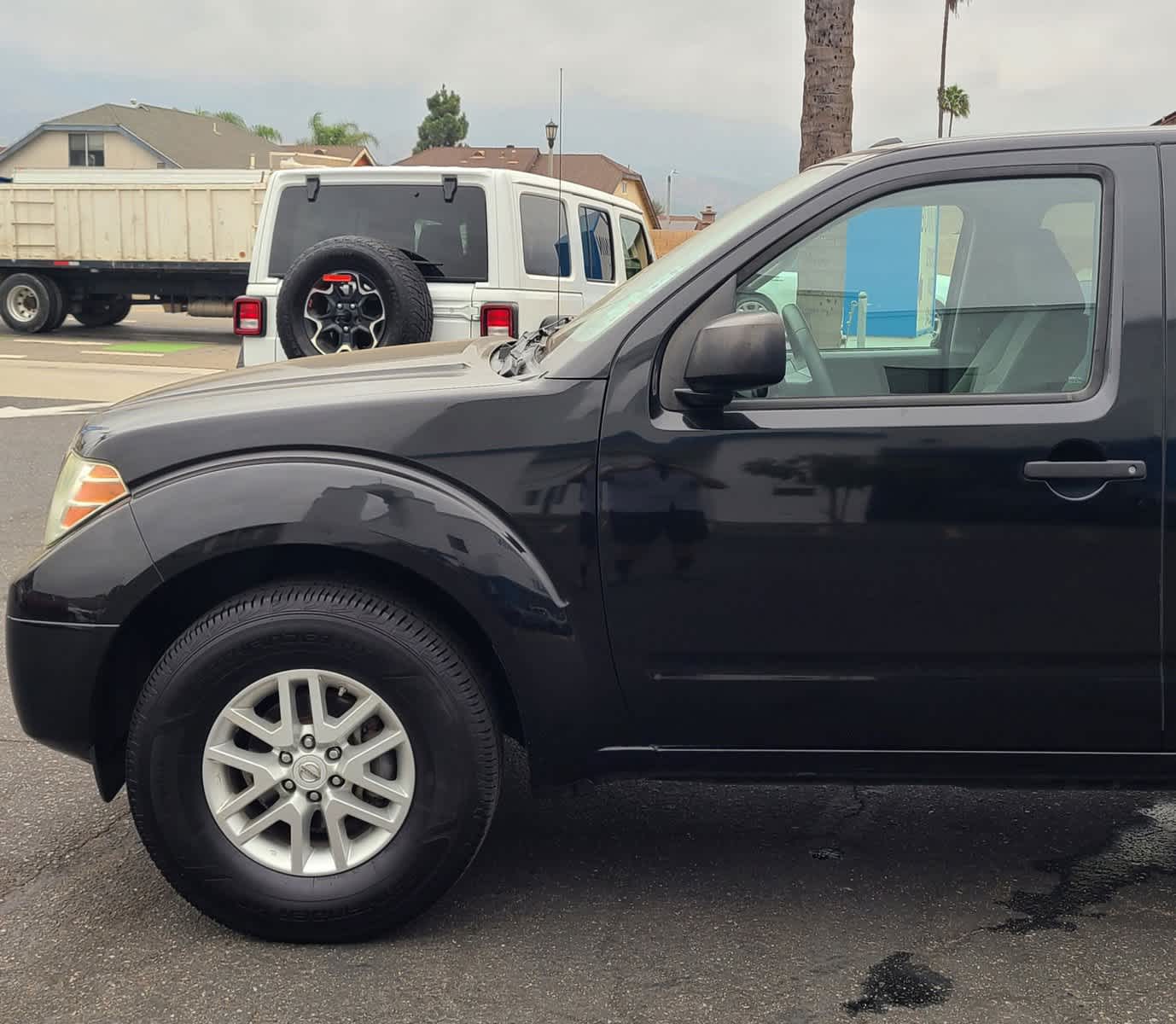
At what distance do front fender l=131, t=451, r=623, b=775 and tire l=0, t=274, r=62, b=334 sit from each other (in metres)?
20.0

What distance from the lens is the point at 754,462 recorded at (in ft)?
9.55

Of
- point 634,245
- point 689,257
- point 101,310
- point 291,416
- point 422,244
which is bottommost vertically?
point 291,416

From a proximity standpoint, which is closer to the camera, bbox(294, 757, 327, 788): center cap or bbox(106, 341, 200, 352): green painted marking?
bbox(294, 757, 327, 788): center cap

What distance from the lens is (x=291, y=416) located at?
302 cm

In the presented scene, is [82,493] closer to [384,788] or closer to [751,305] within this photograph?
[384,788]

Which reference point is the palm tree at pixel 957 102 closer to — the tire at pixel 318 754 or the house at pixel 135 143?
the house at pixel 135 143

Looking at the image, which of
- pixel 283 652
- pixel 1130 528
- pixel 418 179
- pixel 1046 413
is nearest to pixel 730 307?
pixel 1046 413

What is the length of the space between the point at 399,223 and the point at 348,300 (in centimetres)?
85

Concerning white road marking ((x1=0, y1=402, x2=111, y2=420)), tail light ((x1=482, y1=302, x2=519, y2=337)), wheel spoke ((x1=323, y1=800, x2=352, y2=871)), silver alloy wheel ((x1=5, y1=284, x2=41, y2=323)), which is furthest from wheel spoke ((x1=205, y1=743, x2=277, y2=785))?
silver alloy wheel ((x1=5, y1=284, x2=41, y2=323))

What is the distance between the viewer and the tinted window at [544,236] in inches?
346

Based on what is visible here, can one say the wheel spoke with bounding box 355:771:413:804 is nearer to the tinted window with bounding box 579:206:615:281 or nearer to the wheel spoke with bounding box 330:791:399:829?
the wheel spoke with bounding box 330:791:399:829

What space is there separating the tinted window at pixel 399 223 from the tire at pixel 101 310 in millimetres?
14376

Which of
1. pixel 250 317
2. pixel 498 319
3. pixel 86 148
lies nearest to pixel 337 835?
pixel 498 319

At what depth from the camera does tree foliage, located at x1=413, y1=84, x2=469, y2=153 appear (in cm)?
8619
